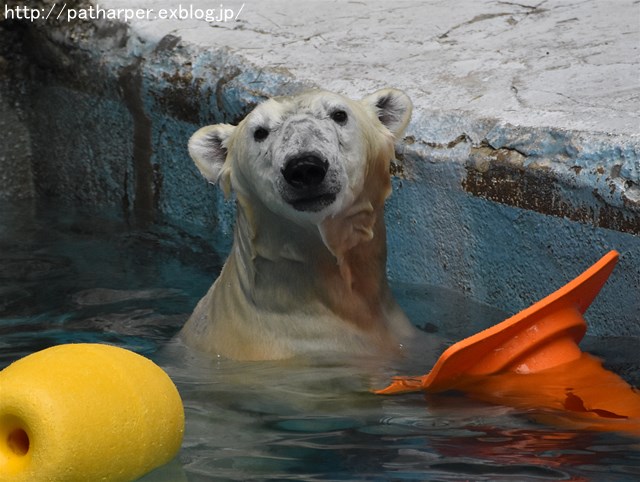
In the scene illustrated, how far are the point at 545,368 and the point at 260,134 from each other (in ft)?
3.50

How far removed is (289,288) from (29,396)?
1.35 m

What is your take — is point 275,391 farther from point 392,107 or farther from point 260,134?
point 392,107

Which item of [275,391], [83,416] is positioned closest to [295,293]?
[275,391]

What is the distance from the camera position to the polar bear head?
3.36 m

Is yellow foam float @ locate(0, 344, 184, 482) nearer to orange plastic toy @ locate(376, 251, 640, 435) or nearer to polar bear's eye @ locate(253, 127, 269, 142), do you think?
orange plastic toy @ locate(376, 251, 640, 435)

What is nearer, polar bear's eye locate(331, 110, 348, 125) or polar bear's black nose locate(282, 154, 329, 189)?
polar bear's black nose locate(282, 154, 329, 189)

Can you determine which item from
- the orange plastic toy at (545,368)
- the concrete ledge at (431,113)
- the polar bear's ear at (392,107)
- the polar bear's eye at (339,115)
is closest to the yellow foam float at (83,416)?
the orange plastic toy at (545,368)

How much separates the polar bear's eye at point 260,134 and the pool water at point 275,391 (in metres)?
0.67

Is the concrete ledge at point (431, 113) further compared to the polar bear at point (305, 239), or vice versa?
the concrete ledge at point (431, 113)

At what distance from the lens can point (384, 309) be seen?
3.75 m

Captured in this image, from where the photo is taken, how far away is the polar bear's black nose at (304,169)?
332cm

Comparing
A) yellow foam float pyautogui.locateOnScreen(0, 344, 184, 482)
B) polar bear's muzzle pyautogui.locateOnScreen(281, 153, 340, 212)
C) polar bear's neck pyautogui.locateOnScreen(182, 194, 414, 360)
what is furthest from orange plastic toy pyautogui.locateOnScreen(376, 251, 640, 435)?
yellow foam float pyautogui.locateOnScreen(0, 344, 184, 482)

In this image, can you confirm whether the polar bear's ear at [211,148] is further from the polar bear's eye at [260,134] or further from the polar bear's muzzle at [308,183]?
the polar bear's muzzle at [308,183]

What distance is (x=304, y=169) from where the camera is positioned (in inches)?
131
